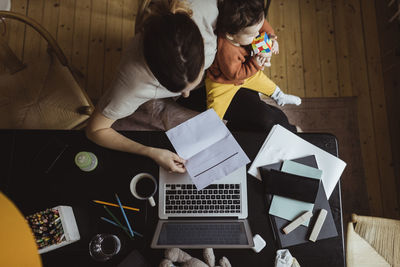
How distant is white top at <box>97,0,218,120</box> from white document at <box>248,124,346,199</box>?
0.46 m

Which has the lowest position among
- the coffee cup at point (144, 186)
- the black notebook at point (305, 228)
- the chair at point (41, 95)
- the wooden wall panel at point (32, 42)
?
the black notebook at point (305, 228)

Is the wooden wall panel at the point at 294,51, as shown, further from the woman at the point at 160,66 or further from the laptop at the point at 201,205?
the laptop at the point at 201,205

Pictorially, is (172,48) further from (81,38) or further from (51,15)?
(51,15)

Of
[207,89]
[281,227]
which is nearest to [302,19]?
[207,89]

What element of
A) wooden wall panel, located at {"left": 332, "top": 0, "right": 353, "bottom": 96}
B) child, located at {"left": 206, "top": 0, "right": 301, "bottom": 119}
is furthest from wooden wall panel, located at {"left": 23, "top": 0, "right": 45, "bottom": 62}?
wooden wall panel, located at {"left": 332, "top": 0, "right": 353, "bottom": 96}

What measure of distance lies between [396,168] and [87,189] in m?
2.01

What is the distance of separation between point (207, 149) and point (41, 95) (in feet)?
3.11

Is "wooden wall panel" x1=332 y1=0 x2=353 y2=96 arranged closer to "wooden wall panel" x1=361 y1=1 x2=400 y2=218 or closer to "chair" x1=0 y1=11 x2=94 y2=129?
"wooden wall panel" x1=361 y1=1 x2=400 y2=218

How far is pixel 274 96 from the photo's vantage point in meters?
1.65

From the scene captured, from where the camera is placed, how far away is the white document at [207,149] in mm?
1058

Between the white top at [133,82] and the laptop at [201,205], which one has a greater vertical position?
the white top at [133,82]

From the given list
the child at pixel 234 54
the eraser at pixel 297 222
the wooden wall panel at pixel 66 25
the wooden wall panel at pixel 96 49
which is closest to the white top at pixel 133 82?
the child at pixel 234 54

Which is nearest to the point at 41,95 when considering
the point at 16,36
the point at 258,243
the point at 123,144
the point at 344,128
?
the point at 123,144

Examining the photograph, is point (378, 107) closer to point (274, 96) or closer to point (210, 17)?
point (274, 96)
